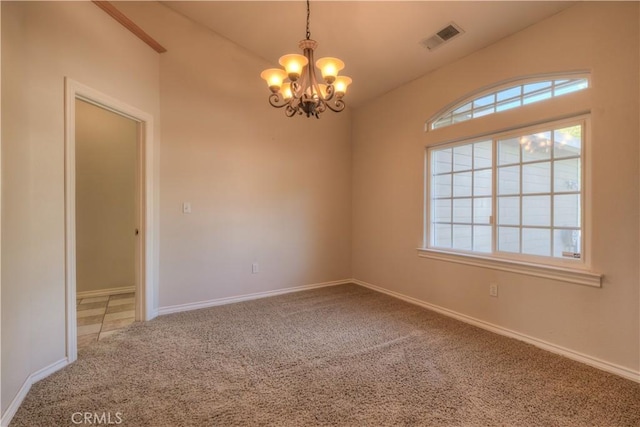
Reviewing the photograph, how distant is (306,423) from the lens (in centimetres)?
169

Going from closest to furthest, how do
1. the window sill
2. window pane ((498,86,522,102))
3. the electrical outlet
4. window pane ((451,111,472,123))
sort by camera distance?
the window sill < window pane ((498,86,522,102)) < the electrical outlet < window pane ((451,111,472,123))

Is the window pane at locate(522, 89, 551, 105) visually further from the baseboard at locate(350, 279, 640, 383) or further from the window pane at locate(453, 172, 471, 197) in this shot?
the baseboard at locate(350, 279, 640, 383)

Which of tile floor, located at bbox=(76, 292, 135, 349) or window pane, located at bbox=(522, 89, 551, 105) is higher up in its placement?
window pane, located at bbox=(522, 89, 551, 105)

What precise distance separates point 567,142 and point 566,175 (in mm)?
266

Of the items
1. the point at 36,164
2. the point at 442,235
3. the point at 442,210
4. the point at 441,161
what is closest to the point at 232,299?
the point at 36,164

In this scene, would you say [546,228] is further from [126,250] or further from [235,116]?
[126,250]

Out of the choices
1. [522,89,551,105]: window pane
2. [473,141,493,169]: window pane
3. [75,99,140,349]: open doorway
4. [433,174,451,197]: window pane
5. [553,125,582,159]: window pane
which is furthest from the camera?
[75,99,140,349]: open doorway

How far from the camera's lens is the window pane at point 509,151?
9.25ft

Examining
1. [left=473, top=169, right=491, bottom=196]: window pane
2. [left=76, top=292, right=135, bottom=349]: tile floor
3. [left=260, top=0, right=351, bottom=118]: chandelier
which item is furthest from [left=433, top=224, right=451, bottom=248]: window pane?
[left=76, top=292, right=135, bottom=349]: tile floor

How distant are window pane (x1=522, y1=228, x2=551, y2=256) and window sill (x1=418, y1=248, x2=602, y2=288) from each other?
0.14 m

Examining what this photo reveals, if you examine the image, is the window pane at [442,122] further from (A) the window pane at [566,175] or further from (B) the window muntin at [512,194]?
(A) the window pane at [566,175]

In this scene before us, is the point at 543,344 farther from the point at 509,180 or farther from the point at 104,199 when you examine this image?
the point at 104,199

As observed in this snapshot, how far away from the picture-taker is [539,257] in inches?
104

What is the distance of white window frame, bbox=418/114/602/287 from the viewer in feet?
7.70
